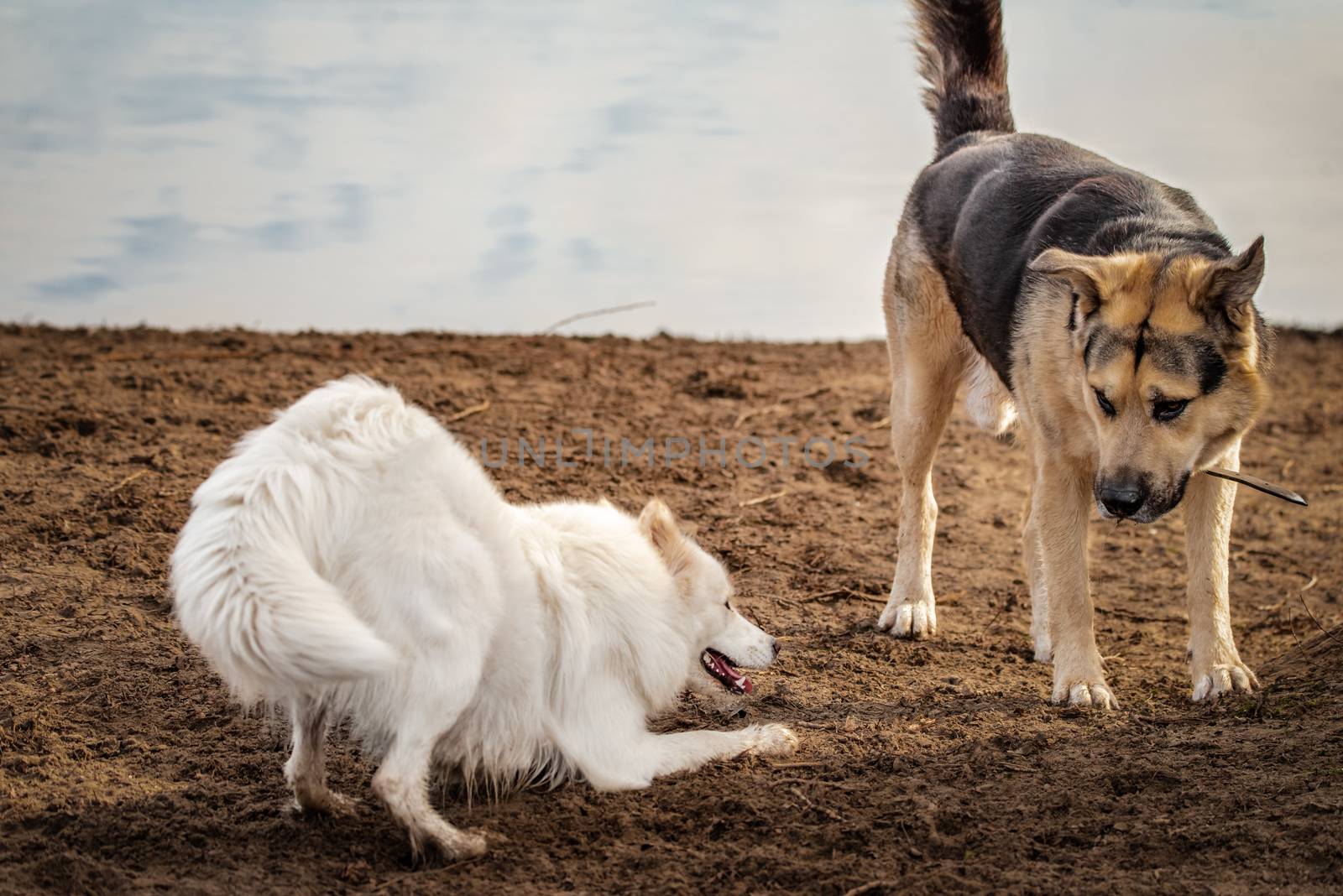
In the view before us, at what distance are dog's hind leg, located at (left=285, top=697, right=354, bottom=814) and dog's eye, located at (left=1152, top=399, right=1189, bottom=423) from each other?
3053 mm

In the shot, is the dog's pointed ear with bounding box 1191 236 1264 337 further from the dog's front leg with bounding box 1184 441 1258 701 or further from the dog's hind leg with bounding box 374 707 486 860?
the dog's hind leg with bounding box 374 707 486 860

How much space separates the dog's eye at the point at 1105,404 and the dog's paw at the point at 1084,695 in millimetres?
1157

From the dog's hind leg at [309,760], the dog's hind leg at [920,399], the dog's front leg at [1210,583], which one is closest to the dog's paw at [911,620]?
the dog's hind leg at [920,399]

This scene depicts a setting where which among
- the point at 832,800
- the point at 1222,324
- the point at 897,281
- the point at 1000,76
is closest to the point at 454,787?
the point at 832,800

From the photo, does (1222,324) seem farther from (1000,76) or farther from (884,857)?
(1000,76)

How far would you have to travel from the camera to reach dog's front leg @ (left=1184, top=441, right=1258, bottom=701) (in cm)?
506

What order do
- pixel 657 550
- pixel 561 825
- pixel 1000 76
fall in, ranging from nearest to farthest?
pixel 561 825, pixel 657 550, pixel 1000 76

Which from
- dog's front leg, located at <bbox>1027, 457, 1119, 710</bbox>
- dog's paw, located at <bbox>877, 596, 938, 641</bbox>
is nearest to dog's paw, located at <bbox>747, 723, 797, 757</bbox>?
dog's front leg, located at <bbox>1027, 457, 1119, 710</bbox>

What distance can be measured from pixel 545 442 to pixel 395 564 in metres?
4.82

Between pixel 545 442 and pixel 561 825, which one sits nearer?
pixel 561 825

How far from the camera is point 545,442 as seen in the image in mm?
8320

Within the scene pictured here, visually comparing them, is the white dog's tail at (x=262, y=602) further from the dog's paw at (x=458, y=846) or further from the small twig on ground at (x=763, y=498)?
the small twig on ground at (x=763, y=498)

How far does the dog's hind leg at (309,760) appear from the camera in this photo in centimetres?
→ 372

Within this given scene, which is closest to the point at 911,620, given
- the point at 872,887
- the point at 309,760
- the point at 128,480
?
the point at 872,887
